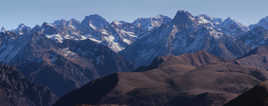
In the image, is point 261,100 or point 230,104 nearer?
point 261,100

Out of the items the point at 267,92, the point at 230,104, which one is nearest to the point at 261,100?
the point at 267,92

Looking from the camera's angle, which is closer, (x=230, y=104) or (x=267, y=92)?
(x=267, y=92)

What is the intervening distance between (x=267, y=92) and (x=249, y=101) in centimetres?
363

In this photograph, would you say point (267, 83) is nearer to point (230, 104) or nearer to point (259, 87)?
point (259, 87)

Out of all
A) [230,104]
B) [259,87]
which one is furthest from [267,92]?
[230,104]

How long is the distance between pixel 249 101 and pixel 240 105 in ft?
6.55

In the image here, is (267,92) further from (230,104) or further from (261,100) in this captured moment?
(230,104)

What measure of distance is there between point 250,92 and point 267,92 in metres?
3.54

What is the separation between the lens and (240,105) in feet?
294

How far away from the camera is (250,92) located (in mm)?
90125

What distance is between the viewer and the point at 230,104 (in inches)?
3676

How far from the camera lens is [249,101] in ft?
290

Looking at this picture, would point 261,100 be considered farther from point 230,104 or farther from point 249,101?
point 230,104

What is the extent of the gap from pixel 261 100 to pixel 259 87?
12.8 ft
